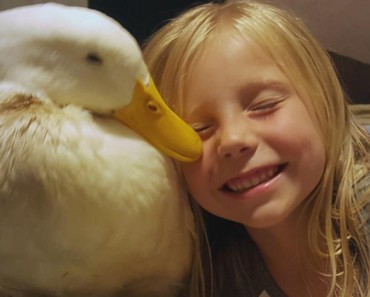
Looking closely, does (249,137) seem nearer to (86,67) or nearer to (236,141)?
(236,141)

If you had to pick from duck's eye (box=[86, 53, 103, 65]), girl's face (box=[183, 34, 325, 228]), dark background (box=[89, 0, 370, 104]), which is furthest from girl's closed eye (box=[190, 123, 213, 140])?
dark background (box=[89, 0, 370, 104])

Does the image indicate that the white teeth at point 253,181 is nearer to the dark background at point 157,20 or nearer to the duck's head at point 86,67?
the duck's head at point 86,67

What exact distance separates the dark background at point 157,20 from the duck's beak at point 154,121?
2.16 ft

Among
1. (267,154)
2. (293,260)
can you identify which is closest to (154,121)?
(267,154)

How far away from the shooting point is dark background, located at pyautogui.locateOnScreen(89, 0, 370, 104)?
140 centimetres

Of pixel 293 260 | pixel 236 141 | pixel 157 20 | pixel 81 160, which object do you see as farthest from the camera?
pixel 157 20

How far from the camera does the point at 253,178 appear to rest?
75cm

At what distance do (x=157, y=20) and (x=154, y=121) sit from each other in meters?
0.77

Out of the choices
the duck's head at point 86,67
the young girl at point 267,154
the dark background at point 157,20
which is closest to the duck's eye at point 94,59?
the duck's head at point 86,67

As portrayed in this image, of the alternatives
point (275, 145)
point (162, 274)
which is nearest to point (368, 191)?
point (275, 145)

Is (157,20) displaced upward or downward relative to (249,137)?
downward

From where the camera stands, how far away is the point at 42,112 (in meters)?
0.64

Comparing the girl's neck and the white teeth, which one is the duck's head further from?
the girl's neck

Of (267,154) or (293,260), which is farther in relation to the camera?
(293,260)
